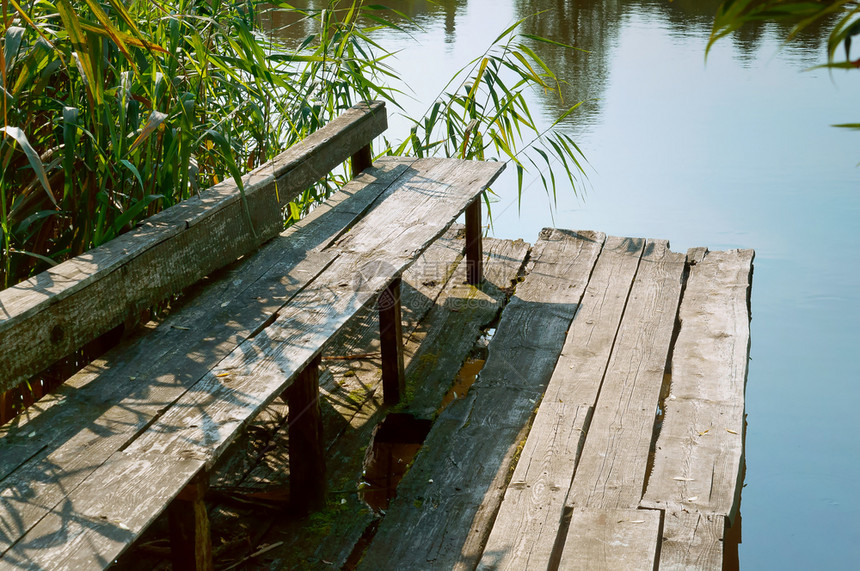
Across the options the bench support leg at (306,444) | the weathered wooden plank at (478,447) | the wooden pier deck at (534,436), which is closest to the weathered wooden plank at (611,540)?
the wooden pier deck at (534,436)

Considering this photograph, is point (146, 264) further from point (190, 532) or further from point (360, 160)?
point (360, 160)

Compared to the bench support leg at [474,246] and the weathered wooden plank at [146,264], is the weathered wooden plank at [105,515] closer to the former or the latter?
the weathered wooden plank at [146,264]

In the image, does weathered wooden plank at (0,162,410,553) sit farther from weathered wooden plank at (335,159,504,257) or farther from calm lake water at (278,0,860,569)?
calm lake water at (278,0,860,569)

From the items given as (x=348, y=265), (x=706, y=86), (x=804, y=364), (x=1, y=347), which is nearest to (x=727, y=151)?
(x=706, y=86)

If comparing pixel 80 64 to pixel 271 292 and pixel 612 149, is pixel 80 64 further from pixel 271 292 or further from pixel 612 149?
pixel 612 149

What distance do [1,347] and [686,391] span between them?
176cm

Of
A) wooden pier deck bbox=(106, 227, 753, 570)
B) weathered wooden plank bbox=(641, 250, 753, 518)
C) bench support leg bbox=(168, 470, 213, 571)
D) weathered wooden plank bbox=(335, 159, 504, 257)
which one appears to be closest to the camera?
bench support leg bbox=(168, 470, 213, 571)

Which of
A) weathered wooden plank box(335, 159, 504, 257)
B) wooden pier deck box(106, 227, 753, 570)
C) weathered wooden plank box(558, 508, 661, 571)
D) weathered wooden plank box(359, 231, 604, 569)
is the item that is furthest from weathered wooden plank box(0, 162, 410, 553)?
weathered wooden plank box(558, 508, 661, 571)

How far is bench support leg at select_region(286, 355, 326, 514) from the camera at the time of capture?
198 centimetres

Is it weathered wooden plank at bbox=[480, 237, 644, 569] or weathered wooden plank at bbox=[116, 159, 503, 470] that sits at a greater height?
weathered wooden plank at bbox=[116, 159, 503, 470]

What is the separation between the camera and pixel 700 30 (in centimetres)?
824

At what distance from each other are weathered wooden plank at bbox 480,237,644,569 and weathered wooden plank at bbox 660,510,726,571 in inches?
9.0

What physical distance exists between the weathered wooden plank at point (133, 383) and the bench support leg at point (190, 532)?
0.49 feet

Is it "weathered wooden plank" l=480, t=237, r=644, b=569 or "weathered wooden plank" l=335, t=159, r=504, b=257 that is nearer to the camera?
"weathered wooden plank" l=480, t=237, r=644, b=569
